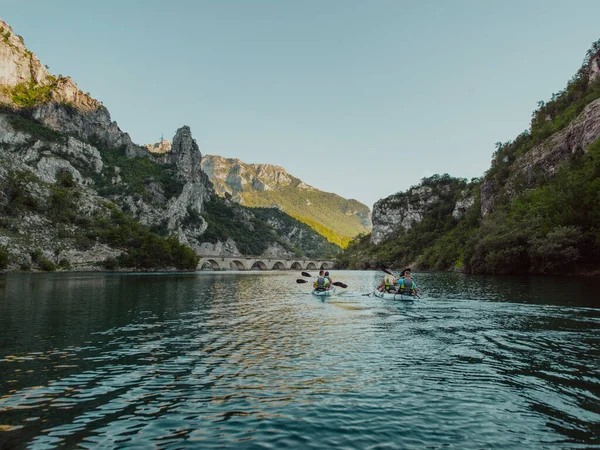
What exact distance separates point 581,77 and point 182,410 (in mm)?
142473

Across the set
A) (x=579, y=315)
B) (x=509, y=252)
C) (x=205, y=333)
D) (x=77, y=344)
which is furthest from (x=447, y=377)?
(x=509, y=252)

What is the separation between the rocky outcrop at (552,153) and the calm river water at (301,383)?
7237 centimetres

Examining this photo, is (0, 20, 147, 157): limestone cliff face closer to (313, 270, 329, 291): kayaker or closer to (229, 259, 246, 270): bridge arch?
(229, 259, 246, 270): bridge arch

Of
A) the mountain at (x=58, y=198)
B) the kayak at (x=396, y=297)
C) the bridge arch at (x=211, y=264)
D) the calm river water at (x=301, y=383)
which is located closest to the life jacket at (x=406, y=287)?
the kayak at (x=396, y=297)

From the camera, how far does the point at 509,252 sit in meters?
69.2

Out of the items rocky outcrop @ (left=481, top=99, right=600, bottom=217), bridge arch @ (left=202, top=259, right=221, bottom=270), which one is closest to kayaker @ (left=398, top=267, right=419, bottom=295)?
rocky outcrop @ (left=481, top=99, right=600, bottom=217)

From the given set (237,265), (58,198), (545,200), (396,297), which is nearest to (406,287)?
(396,297)

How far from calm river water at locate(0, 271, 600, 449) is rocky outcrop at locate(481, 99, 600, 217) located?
7237 centimetres

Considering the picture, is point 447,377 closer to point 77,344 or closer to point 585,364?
point 585,364

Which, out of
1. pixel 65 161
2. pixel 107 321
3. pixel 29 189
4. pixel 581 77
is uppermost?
pixel 581 77

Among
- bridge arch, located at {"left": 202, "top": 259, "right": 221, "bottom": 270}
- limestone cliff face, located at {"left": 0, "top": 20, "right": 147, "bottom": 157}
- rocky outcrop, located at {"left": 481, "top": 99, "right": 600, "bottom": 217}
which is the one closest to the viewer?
rocky outcrop, located at {"left": 481, "top": 99, "right": 600, "bottom": 217}

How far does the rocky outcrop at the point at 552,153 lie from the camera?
79.3 metres

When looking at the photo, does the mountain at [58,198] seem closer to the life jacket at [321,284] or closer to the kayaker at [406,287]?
the life jacket at [321,284]

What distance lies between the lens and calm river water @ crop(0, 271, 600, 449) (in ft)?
27.5
